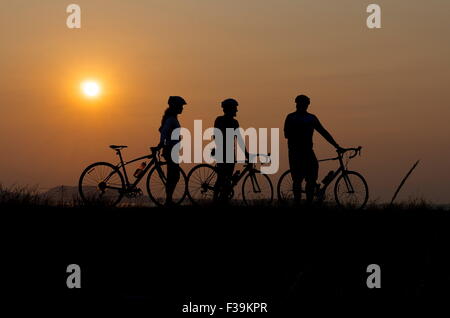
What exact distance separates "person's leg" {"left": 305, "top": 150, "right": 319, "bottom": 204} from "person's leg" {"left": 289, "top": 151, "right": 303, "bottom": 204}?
0.47 ft

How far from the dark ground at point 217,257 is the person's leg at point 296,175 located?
2.18 metres

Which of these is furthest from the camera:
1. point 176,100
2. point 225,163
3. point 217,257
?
point 225,163

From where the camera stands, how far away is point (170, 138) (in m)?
19.2

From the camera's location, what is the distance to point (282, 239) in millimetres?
15320

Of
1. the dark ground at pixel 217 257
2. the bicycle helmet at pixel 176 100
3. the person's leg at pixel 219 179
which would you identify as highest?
the bicycle helmet at pixel 176 100

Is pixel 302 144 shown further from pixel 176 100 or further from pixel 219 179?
pixel 176 100

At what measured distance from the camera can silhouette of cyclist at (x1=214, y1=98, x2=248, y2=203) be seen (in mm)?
19141

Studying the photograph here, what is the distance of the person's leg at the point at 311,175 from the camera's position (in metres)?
19.5

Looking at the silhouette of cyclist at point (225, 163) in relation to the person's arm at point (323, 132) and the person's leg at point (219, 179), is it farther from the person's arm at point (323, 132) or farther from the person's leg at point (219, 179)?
the person's arm at point (323, 132)

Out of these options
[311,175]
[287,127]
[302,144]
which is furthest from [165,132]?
[311,175]

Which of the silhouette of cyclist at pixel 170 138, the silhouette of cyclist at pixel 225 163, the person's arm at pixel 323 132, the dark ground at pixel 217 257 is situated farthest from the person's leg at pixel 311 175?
the silhouette of cyclist at pixel 170 138

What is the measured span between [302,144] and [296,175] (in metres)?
0.69

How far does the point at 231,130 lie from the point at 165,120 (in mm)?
1296
